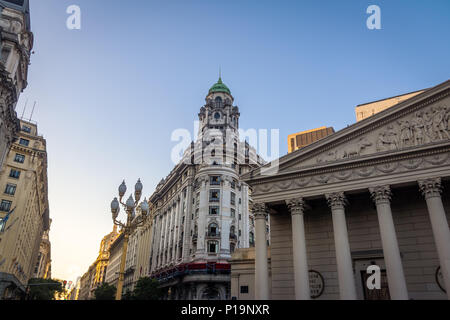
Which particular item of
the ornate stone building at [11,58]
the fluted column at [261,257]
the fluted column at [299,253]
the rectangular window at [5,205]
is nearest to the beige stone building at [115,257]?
the rectangular window at [5,205]

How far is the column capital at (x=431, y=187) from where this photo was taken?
57.7 ft

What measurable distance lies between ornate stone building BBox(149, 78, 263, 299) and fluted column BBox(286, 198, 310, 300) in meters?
27.8

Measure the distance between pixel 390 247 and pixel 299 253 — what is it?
16.7 ft

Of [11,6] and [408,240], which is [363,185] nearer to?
[408,240]

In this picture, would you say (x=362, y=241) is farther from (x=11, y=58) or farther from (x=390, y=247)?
(x=11, y=58)

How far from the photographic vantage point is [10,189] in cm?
4675

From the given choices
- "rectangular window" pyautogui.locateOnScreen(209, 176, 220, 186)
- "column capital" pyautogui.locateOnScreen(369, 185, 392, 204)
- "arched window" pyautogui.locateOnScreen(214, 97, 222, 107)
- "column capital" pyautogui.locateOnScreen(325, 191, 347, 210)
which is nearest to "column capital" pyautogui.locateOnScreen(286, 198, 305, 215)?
"column capital" pyautogui.locateOnScreen(325, 191, 347, 210)

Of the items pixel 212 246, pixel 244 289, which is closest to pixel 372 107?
pixel 244 289

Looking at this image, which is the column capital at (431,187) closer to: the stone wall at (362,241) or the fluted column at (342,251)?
the stone wall at (362,241)

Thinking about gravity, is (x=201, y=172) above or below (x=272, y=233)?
above

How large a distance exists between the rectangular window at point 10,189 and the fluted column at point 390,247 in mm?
48460
